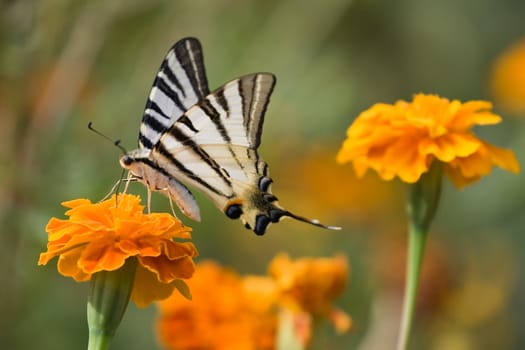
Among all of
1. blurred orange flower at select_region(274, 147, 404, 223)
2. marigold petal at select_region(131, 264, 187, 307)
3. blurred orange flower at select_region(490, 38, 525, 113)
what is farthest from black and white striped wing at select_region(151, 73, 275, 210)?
blurred orange flower at select_region(490, 38, 525, 113)

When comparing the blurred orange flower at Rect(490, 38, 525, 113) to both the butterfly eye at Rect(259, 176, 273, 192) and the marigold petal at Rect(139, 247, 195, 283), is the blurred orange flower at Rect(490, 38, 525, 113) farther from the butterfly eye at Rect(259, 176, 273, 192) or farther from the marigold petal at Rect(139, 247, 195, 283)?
the marigold petal at Rect(139, 247, 195, 283)

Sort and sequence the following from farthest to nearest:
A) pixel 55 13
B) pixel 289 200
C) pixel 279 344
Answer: pixel 289 200 → pixel 55 13 → pixel 279 344

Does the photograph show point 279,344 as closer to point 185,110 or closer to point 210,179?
point 210,179

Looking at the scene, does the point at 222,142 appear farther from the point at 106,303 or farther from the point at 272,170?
the point at 272,170

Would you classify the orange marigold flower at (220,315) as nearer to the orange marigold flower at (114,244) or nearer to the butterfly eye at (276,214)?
the butterfly eye at (276,214)

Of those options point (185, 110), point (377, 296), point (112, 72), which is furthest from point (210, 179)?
point (112, 72)

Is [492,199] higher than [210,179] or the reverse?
higher

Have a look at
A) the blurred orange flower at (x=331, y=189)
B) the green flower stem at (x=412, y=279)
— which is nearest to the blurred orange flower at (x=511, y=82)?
the blurred orange flower at (x=331, y=189)
